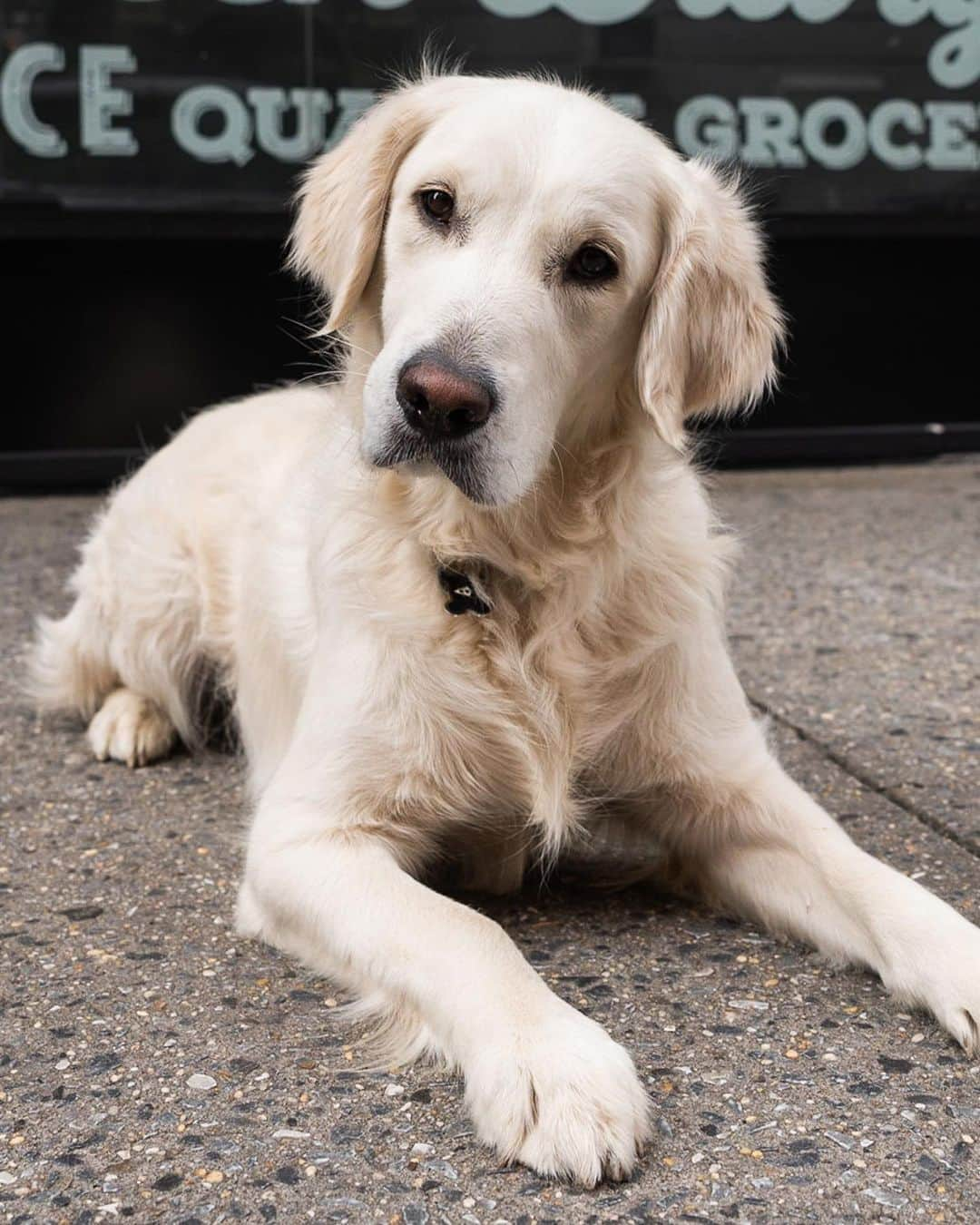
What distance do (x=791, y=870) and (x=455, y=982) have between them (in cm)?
81

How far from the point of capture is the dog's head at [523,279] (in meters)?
2.63

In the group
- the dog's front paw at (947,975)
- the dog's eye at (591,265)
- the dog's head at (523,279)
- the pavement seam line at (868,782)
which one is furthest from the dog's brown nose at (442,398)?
the pavement seam line at (868,782)

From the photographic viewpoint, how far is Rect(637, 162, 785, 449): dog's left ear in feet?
9.57

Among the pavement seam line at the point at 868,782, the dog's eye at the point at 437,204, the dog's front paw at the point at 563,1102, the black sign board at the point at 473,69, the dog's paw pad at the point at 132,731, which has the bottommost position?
the dog's paw pad at the point at 132,731

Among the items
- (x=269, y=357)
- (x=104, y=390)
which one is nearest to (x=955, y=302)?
(x=269, y=357)

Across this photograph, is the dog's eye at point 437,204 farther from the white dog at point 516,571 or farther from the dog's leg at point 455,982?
the dog's leg at point 455,982

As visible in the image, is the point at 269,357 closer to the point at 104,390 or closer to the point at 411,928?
the point at 104,390

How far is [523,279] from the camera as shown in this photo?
271cm

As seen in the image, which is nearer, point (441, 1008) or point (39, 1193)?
point (39, 1193)

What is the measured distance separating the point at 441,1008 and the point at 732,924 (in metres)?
0.81

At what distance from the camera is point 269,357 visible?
7066 mm

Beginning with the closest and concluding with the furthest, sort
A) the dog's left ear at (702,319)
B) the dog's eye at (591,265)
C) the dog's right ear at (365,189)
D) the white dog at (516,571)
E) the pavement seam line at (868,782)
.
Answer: the white dog at (516,571) → the dog's eye at (591,265) → the dog's left ear at (702,319) → the dog's right ear at (365,189) → the pavement seam line at (868,782)

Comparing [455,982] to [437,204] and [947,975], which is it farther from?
[437,204]

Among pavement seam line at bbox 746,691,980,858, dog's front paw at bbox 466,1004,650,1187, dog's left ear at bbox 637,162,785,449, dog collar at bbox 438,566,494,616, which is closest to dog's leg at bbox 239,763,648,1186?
dog's front paw at bbox 466,1004,650,1187
